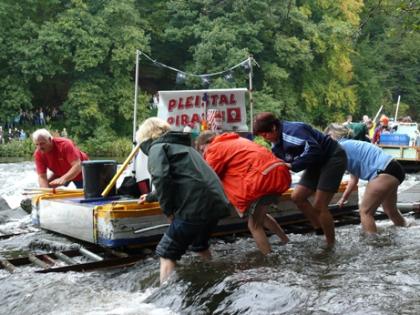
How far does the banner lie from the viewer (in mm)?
9094

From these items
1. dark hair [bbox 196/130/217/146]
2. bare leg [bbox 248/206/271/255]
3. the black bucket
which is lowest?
bare leg [bbox 248/206/271/255]

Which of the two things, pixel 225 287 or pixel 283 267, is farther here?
pixel 283 267

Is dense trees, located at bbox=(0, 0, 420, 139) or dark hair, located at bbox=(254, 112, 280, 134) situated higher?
dense trees, located at bbox=(0, 0, 420, 139)

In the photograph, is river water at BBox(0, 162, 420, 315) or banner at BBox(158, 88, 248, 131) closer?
river water at BBox(0, 162, 420, 315)

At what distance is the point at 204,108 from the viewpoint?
9344 millimetres

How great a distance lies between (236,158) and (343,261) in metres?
1.54

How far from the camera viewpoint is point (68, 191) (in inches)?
328

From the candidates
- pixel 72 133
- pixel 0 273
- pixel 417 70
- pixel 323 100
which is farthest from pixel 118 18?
pixel 0 273

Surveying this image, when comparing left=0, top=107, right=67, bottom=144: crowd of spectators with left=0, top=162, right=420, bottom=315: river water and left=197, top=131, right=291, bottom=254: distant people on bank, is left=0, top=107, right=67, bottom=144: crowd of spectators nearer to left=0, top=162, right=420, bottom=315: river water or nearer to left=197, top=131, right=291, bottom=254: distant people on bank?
left=0, top=162, right=420, bottom=315: river water

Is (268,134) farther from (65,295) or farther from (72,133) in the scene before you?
(72,133)

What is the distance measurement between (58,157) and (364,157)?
14.8ft

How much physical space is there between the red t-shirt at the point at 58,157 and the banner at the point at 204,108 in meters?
1.49

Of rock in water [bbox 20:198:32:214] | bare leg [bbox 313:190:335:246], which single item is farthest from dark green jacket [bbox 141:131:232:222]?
rock in water [bbox 20:198:32:214]

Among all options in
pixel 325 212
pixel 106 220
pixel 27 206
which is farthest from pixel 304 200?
pixel 27 206
